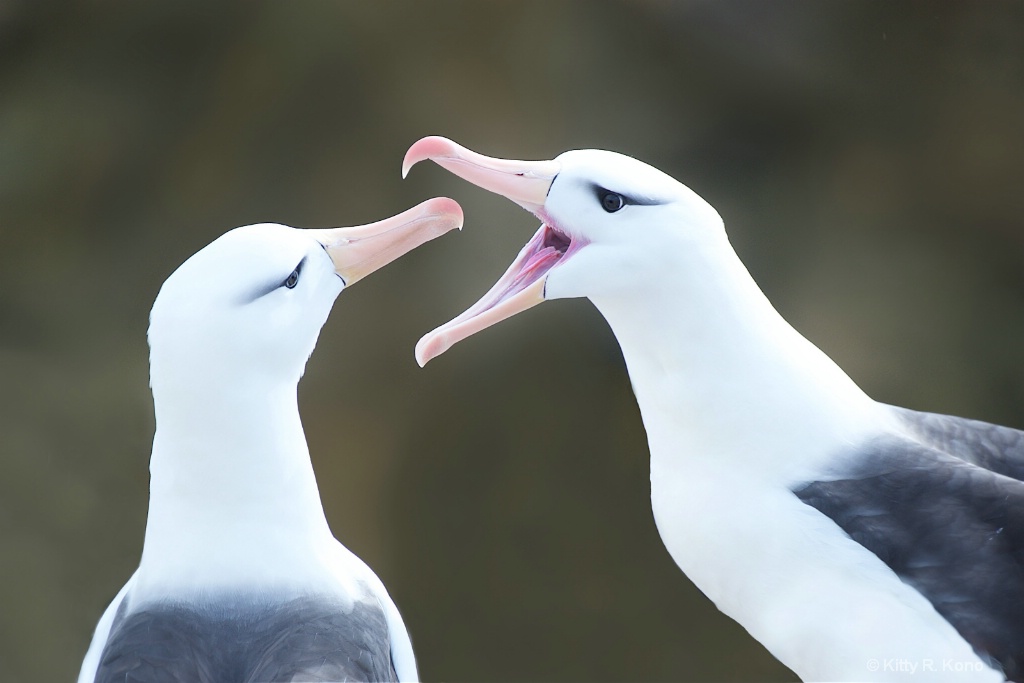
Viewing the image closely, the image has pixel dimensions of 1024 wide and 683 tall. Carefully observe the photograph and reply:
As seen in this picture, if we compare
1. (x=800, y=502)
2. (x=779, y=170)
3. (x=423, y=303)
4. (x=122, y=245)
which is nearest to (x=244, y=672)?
(x=800, y=502)

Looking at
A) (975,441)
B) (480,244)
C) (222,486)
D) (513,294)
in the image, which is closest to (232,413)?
(222,486)

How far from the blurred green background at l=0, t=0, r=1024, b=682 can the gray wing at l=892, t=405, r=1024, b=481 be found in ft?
4.59

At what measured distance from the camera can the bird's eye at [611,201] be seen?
1.75 metres

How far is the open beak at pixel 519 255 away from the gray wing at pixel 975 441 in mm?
686

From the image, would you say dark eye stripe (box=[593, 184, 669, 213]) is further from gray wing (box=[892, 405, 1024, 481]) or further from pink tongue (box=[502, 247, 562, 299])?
gray wing (box=[892, 405, 1024, 481])

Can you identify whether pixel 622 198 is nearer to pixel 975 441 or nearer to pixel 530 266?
pixel 530 266

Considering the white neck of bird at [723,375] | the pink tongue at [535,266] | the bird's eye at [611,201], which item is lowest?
the white neck of bird at [723,375]

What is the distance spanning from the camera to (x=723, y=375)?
177 centimetres

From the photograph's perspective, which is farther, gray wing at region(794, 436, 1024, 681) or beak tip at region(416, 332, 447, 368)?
beak tip at region(416, 332, 447, 368)

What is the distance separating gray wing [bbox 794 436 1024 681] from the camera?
61.4 inches

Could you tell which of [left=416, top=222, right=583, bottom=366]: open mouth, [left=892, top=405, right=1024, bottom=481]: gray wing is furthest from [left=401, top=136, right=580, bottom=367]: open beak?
[left=892, top=405, right=1024, bottom=481]: gray wing

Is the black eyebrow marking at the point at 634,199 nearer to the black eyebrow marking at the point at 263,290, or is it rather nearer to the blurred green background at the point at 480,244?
the black eyebrow marking at the point at 263,290

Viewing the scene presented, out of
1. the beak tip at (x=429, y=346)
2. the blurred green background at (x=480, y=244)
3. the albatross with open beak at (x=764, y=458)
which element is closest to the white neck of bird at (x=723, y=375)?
the albatross with open beak at (x=764, y=458)

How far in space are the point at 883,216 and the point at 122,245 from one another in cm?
225
